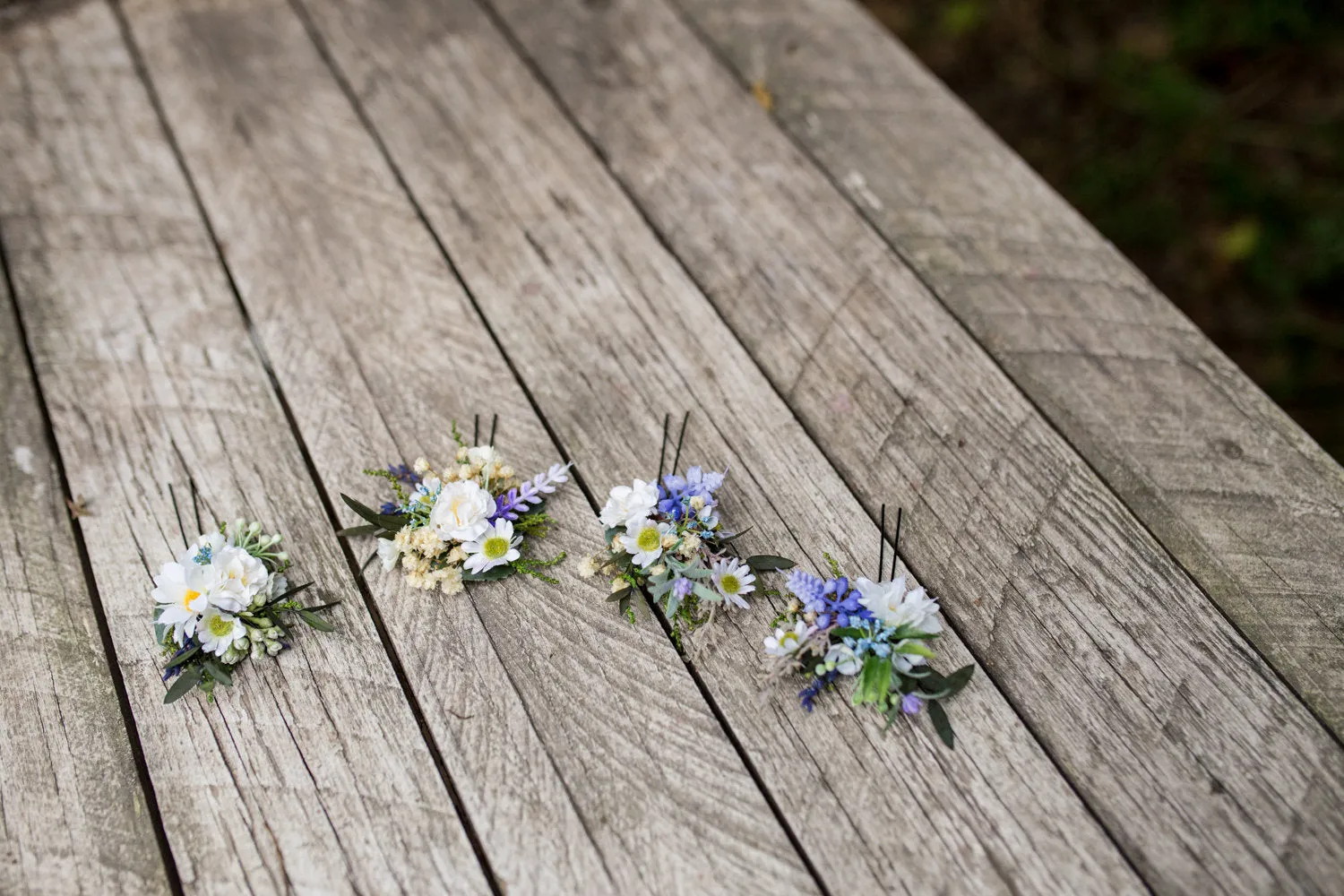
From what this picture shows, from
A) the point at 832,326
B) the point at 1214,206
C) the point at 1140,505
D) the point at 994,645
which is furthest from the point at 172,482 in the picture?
the point at 1214,206

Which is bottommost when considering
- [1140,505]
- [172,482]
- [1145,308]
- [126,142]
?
[172,482]

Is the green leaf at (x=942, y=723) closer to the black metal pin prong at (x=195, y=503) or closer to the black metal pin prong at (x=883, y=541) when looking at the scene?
the black metal pin prong at (x=883, y=541)

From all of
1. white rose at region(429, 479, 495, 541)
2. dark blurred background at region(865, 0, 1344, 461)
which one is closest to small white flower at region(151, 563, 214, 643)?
white rose at region(429, 479, 495, 541)

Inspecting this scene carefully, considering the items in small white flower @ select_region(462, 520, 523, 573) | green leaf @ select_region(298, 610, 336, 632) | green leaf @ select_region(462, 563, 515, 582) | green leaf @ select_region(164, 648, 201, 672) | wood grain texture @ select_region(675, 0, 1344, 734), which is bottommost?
green leaf @ select_region(164, 648, 201, 672)

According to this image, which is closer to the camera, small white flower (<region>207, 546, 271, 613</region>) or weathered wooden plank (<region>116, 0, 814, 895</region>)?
weathered wooden plank (<region>116, 0, 814, 895</region>)

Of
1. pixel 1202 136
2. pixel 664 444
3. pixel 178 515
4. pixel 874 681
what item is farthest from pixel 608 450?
pixel 1202 136

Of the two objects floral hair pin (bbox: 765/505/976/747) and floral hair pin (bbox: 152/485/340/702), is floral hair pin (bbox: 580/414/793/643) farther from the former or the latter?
floral hair pin (bbox: 152/485/340/702)

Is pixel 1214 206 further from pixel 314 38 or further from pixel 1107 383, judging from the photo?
pixel 314 38
